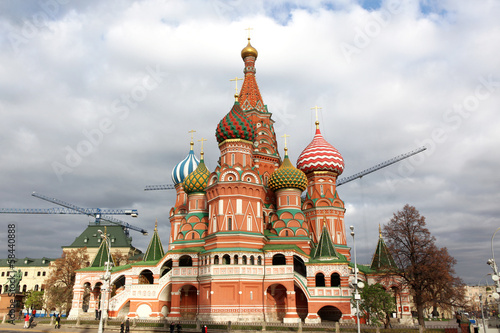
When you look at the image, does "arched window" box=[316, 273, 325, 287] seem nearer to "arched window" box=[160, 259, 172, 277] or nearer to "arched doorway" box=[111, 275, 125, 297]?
"arched window" box=[160, 259, 172, 277]

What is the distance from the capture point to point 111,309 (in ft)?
117

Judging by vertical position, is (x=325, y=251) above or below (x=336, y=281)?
above

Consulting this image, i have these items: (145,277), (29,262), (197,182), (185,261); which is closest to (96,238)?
(29,262)

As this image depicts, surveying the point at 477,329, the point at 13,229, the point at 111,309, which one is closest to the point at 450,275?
the point at 477,329

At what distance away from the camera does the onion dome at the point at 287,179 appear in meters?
38.2

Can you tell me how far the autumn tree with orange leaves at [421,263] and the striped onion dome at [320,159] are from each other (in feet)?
46.1

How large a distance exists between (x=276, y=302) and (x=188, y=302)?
769 cm

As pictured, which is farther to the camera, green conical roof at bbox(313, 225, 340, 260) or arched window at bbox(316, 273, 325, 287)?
arched window at bbox(316, 273, 325, 287)

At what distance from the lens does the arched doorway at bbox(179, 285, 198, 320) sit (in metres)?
35.2

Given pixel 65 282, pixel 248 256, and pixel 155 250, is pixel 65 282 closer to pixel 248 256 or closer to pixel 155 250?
pixel 155 250

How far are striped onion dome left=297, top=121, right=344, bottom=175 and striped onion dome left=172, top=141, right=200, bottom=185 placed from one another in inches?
488

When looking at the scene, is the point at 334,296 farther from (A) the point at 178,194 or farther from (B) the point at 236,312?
(A) the point at 178,194

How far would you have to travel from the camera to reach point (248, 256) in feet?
108

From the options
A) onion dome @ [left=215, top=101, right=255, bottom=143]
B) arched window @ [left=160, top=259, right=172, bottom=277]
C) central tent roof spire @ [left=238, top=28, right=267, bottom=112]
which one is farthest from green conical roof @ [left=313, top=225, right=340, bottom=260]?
central tent roof spire @ [left=238, top=28, right=267, bottom=112]
